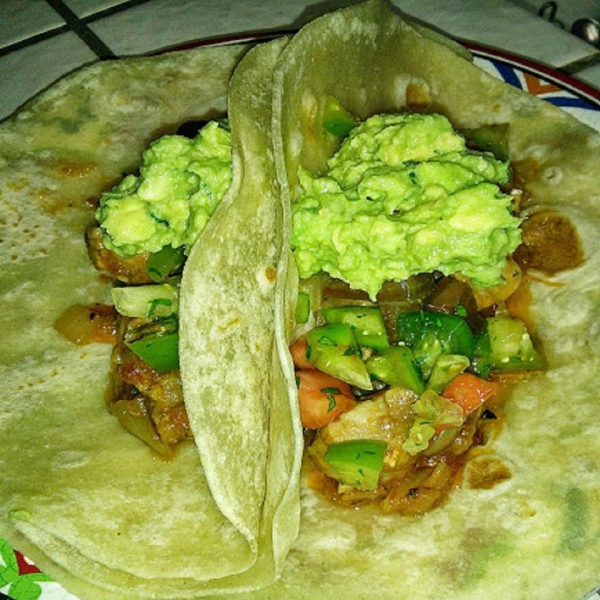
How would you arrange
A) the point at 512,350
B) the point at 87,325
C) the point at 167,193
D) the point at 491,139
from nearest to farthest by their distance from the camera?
→ the point at 167,193
the point at 512,350
the point at 87,325
the point at 491,139

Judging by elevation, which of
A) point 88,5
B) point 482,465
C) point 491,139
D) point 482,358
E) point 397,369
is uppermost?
point 88,5

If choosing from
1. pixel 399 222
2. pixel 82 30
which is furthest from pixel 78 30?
pixel 399 222

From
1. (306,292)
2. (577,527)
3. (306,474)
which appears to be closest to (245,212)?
(306,292)

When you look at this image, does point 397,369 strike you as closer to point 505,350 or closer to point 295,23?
point 505,350

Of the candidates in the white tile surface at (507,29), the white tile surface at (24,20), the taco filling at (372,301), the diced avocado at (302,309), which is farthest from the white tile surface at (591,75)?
the white tile surface at (24,20)

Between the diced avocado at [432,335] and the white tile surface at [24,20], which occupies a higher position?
the white tile surface at [24,20]

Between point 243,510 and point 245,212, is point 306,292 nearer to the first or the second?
point 245,212

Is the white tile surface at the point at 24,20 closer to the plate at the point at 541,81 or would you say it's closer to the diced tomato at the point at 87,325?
the plate at the point at 541,81
